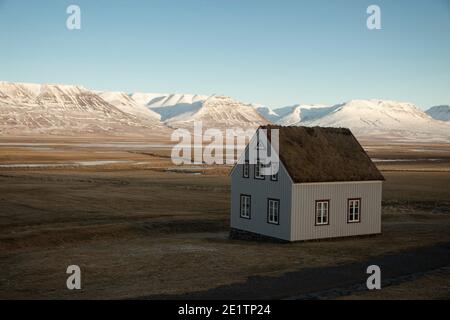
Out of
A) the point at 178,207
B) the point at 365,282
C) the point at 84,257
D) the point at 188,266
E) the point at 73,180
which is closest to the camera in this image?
the point at 365,282

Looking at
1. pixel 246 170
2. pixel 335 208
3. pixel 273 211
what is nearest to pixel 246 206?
pixel 246 170

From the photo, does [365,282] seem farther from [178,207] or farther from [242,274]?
[178,207]

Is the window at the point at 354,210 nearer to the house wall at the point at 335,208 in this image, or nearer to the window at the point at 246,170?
the house wall at the point at 335,208

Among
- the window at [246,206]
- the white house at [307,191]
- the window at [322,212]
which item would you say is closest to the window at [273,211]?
the white house at [307,191]

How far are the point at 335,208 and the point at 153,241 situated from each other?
1059cm

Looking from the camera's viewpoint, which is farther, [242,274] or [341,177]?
[341,177]

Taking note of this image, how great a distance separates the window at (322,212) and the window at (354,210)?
168 centimetres

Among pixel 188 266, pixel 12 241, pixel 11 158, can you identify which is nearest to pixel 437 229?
pixel 188 266

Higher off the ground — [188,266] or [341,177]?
[341,177]

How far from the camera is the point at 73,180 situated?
64375 millimetres

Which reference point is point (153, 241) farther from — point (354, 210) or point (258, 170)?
point (354, 210)

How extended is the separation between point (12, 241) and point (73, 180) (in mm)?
34645

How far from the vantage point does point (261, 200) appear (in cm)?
3244
